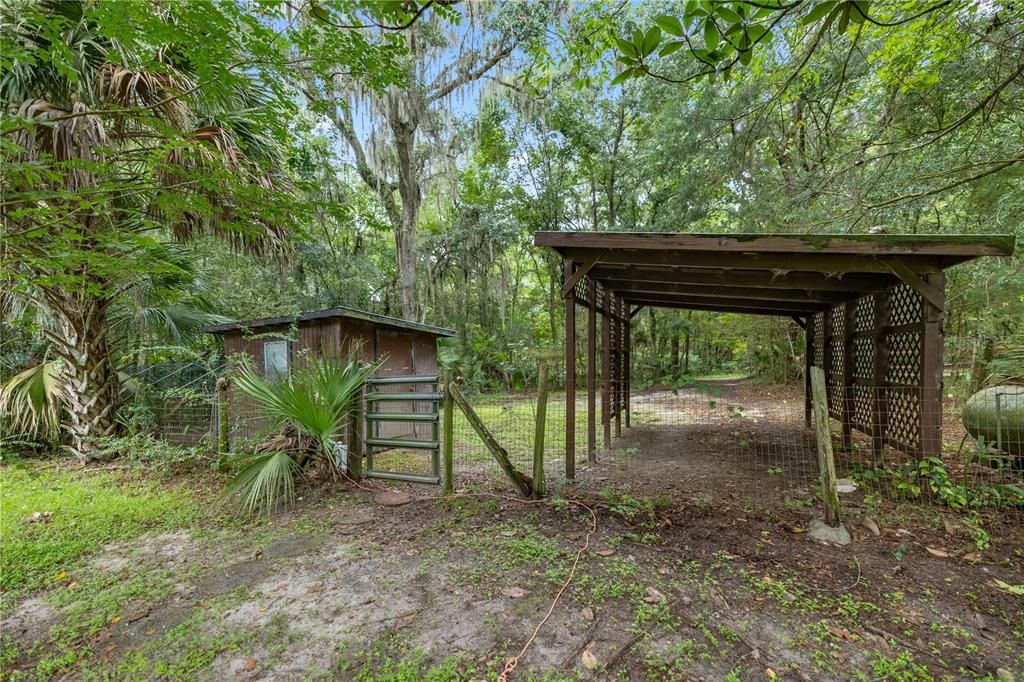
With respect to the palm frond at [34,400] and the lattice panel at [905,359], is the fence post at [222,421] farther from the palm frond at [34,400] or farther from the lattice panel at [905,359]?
the lattice panel at [905,359]

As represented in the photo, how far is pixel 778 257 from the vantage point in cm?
392

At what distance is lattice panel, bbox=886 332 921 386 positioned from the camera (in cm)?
397

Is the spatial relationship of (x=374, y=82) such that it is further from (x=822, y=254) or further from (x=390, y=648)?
(x=822, y=254)

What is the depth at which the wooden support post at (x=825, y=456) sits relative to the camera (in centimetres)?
309

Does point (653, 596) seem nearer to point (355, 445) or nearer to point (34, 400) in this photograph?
point (355, 445)

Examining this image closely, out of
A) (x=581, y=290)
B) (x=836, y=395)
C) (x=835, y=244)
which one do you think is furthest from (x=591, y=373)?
(x=836, y=395)

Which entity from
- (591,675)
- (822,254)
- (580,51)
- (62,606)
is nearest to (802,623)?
(591,675)

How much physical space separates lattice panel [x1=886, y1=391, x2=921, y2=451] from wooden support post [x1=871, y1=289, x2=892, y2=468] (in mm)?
177

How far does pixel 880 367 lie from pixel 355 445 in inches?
223

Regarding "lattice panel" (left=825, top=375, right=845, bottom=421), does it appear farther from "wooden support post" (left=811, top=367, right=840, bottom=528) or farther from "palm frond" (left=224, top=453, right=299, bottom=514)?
"palm frond" (left=224, top=453, right=299, bottom=514)

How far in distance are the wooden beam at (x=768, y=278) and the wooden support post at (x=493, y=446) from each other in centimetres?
206

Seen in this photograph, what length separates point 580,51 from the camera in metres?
2.89

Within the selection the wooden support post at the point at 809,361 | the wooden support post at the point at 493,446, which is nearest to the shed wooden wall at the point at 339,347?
the wooden support post at the point at 493,446

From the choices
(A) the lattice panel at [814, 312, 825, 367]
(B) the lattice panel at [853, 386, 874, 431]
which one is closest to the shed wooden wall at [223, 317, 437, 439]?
(B) the lattice panel at [853, 386, 874, 431]
